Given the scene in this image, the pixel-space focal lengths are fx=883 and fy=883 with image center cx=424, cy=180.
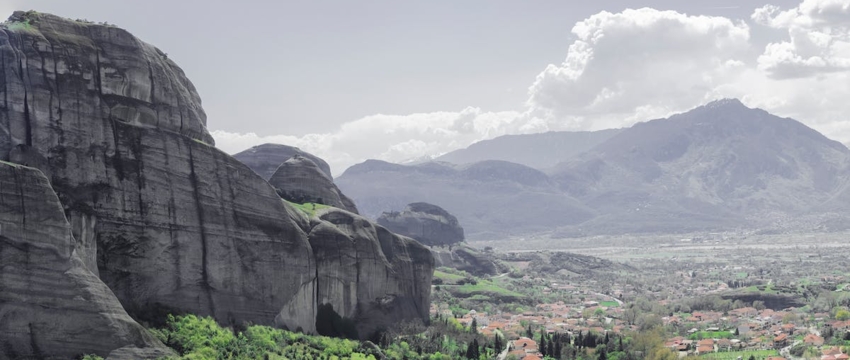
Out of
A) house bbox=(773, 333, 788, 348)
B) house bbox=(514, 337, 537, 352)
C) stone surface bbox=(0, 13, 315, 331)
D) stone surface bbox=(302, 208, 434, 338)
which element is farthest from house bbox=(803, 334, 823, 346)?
stone surface bbox=(0, 13, 315, 331)

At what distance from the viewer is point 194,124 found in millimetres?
97125

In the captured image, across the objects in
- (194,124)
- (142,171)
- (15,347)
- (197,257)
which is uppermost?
(194,124)

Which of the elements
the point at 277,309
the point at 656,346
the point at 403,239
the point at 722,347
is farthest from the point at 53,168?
the point at 722,347

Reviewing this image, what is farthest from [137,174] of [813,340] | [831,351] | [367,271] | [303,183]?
[813,340]

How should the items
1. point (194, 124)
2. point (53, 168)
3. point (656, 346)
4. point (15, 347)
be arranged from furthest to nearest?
point (656, 346), point (194, 124), point (53, 168), point (15, 347)

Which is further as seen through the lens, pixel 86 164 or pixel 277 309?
pixel 277 309

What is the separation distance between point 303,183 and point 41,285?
73634mm

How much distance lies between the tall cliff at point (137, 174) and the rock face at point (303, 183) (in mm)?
37809

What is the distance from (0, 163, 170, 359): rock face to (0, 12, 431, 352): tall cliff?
766 cm

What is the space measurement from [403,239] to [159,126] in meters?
59.4

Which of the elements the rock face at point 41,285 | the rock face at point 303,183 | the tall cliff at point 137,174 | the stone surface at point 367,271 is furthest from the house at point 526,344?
the rock face at point 41,285

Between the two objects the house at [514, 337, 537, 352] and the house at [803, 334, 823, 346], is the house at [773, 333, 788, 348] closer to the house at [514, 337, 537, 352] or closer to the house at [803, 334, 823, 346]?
the house at [803, 334, 823, 346]

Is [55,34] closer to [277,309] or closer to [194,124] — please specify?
[194,124]

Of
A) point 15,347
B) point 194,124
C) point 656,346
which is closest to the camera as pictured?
point 15,347
